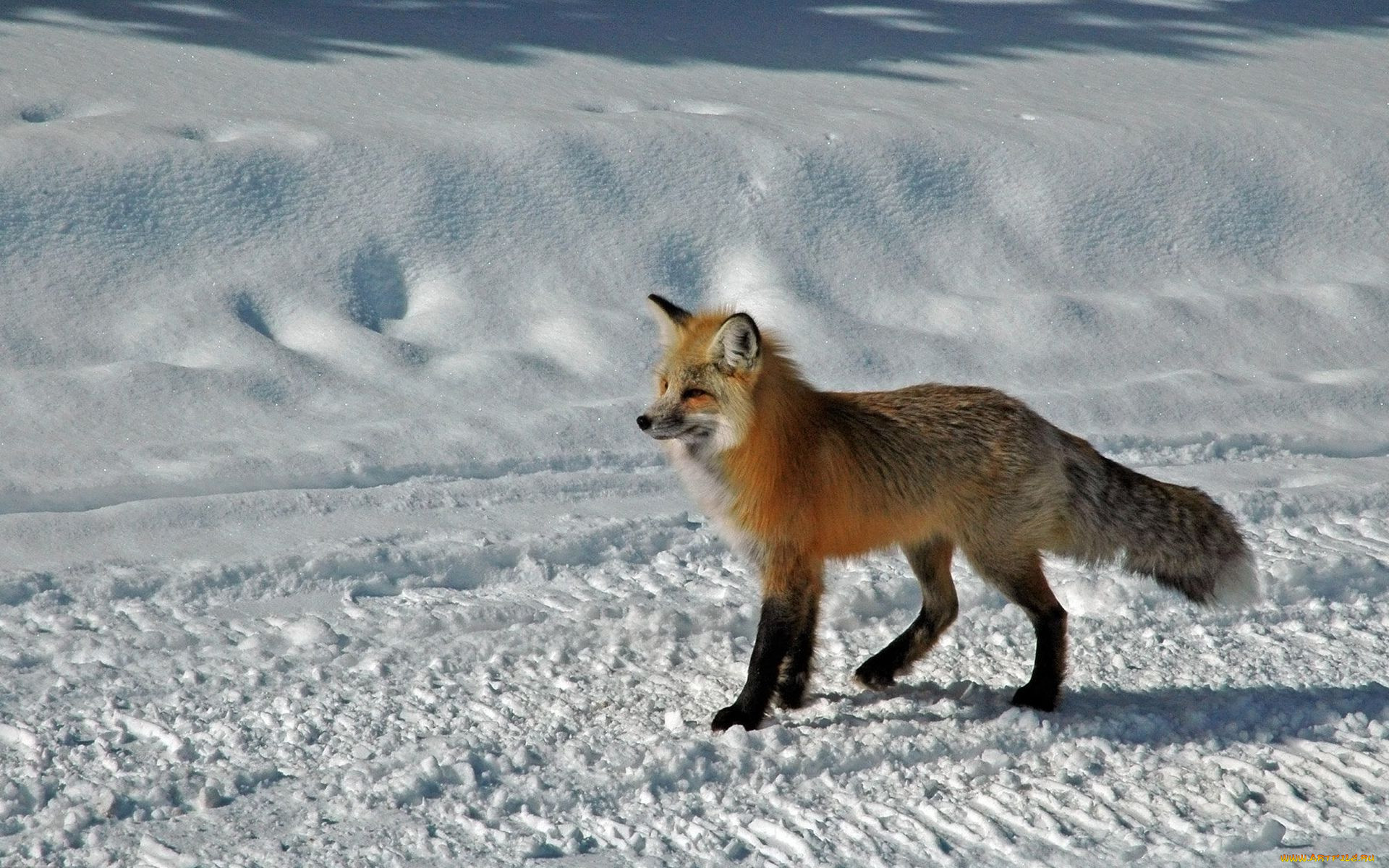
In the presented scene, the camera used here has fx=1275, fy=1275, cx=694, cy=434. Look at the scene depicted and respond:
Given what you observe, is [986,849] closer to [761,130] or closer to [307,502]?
[307,502]

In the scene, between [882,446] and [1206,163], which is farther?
[1206,163]

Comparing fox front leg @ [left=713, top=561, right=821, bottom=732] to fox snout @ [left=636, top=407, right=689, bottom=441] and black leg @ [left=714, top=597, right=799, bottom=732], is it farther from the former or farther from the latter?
fox snout @ [left=636, top=407, right=689, bottom=441]

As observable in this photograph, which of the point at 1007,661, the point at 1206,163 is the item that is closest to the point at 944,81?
the point at 1206,163

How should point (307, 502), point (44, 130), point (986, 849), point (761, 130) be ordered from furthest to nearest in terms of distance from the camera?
1. point (761, 130)
2. point (44, 130)
3. point (307, 502)
4. point (986, 849)

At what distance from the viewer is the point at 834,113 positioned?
10531 mm

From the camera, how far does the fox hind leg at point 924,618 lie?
458 cm

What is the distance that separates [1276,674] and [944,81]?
8240 millimetres

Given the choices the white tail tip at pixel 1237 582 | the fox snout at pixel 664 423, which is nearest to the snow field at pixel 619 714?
the white tail tip at pixel 1237 582

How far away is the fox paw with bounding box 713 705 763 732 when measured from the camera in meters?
4.11

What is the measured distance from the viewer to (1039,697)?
432cm

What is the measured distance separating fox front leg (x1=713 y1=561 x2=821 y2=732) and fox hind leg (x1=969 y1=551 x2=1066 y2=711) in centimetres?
63

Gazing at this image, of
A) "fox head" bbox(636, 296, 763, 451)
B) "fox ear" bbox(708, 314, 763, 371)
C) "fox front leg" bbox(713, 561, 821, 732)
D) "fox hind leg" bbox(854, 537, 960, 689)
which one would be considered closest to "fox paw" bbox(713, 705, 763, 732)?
"fox front leg" bbox(713, 561, 821, 732)

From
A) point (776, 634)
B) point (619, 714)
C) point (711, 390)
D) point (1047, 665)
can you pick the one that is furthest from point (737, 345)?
point (1047, 665)

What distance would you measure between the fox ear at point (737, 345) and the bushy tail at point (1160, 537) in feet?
4.07
